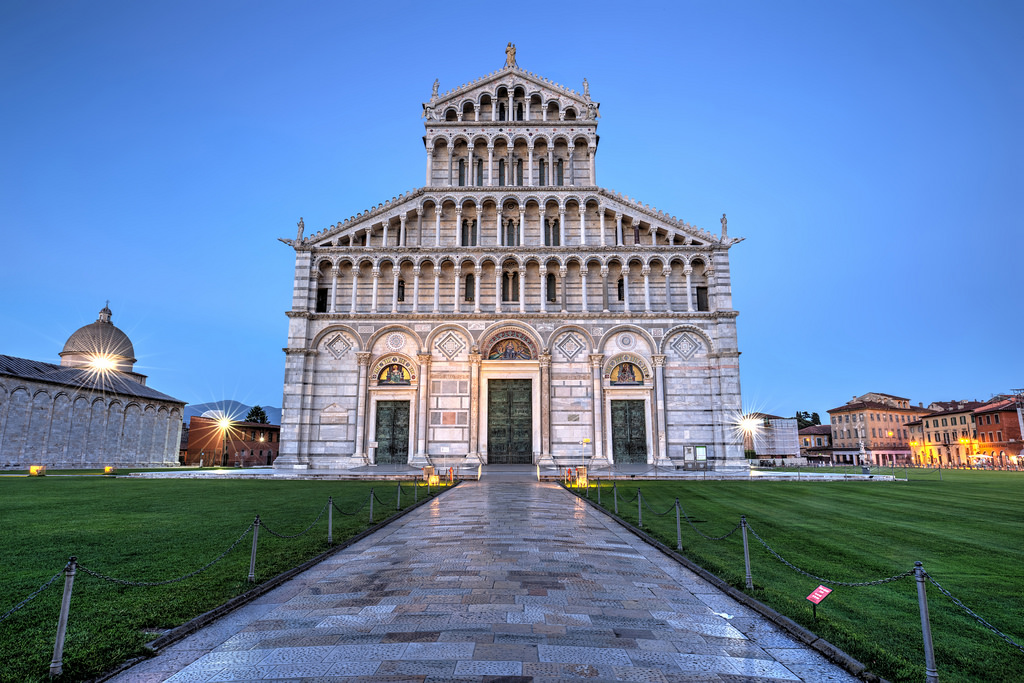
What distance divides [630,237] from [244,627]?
106 ft

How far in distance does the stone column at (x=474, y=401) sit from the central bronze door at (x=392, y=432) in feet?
12.9

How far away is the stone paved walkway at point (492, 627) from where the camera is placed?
5.40 metres

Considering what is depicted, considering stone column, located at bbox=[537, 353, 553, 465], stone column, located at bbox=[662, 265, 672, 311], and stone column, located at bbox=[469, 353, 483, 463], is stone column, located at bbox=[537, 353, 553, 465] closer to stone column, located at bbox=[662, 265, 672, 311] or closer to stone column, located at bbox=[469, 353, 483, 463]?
stone column, located at bbox=[469, 353, 483, 463]

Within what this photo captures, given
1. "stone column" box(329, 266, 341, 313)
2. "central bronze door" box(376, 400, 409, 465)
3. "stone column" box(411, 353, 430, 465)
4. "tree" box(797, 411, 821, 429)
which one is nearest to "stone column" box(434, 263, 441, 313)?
"stone column" box(411, 353, 430, 465)

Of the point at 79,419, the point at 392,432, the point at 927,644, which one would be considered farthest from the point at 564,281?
the point at 79,419

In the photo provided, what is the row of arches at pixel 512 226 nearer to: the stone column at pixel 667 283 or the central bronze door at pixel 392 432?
the stone column at pixel 667 283

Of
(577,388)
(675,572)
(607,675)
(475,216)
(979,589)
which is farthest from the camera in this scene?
(475,216)

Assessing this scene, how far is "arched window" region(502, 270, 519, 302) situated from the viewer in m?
35.0

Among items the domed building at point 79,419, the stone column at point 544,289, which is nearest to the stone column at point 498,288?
the stone column at point 544,289

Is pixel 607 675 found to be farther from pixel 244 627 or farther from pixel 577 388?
pixel 577 388

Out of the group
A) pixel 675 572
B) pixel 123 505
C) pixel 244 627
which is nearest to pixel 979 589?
pixel 675 572

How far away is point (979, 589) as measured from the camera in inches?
329

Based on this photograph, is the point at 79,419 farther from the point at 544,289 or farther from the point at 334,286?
the point at 544,289

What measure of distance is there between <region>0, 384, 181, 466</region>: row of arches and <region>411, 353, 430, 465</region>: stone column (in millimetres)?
35128
